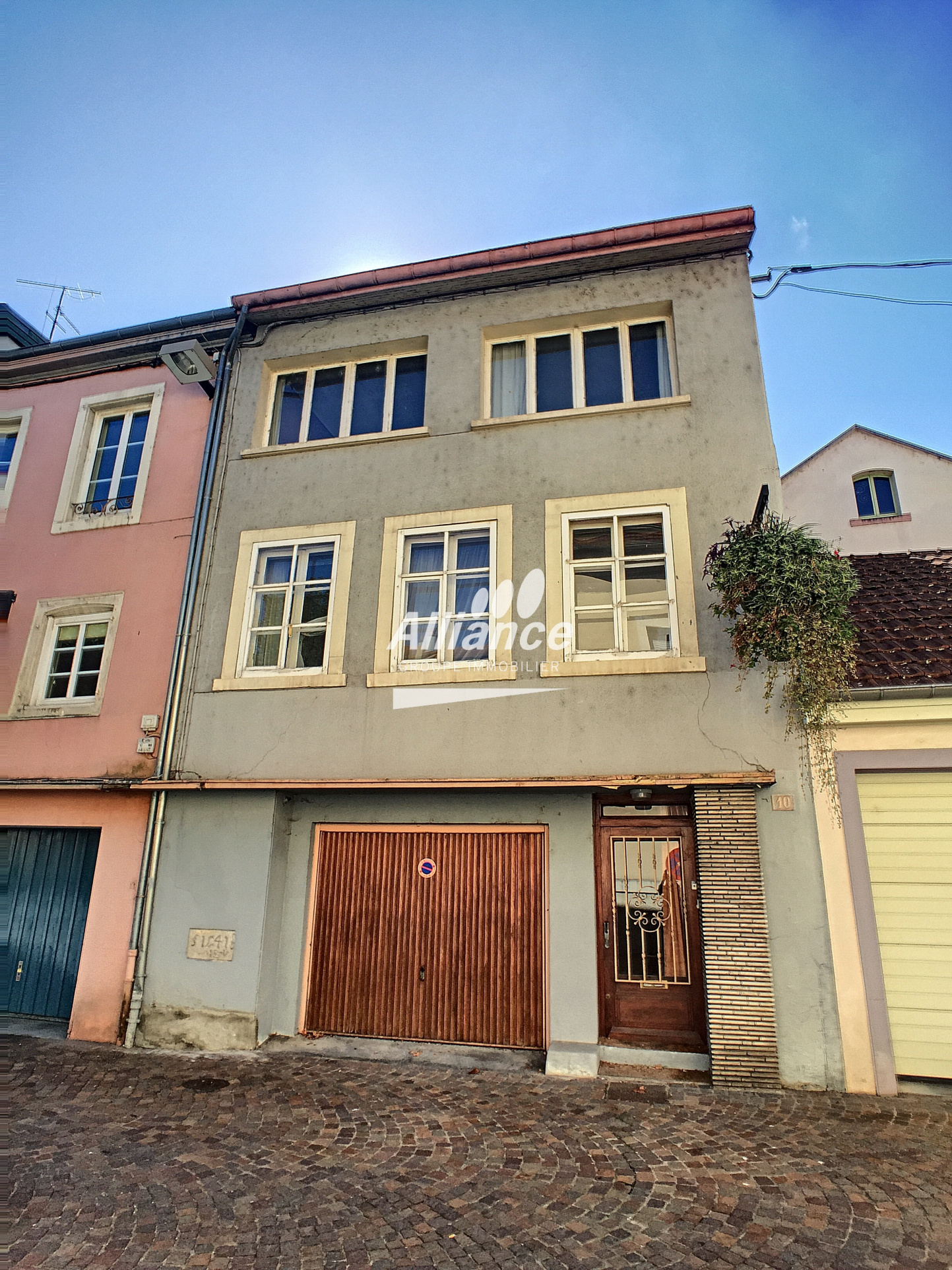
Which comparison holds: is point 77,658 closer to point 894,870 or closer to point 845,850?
point 845,850

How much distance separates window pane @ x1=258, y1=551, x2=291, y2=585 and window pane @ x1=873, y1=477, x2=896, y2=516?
12.9m

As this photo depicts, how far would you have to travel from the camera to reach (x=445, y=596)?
870cm

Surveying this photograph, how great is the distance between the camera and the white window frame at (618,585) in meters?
7.88

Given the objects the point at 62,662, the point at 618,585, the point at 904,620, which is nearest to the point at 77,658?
the point at 62,662

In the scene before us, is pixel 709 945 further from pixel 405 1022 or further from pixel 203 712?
pixel 203 712

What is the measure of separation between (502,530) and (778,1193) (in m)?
6.60

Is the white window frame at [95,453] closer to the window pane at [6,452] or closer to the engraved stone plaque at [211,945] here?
the window pane at [6,452]

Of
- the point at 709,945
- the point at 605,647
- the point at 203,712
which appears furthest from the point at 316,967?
the point at 605,647

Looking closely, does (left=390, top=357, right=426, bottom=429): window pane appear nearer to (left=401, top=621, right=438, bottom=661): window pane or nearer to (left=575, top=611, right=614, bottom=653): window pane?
(left=401, top=621, right=438, bottom=661): window pane

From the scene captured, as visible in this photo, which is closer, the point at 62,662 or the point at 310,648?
the point at 310,648

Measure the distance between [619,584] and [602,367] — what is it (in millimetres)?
3226

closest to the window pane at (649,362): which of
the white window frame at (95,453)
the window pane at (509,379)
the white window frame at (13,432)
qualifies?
the window pane at (509,379)

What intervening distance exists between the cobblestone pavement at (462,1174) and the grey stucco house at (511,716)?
917 mm

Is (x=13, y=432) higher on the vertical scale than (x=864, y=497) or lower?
lower
